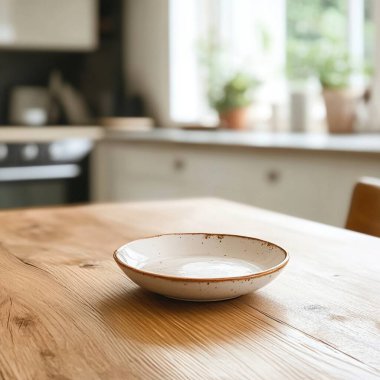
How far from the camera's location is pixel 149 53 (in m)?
4.07

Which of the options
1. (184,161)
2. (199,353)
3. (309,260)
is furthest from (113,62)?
(199,353)

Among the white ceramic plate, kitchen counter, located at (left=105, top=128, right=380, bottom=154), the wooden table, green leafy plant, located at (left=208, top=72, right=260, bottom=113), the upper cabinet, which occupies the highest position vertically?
the upper cabinet

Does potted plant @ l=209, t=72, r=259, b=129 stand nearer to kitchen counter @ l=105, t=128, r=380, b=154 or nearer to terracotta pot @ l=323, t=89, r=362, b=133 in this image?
kitchen counter @ l=105, t=128, r=380, b=154

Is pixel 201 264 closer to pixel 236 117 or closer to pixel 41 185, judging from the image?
pixel 236 117

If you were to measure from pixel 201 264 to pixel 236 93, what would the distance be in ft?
8.99

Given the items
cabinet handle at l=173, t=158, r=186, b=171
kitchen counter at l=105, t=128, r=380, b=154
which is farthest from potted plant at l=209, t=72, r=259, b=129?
cabinet handle at l=173, t=158, r=186, b=171

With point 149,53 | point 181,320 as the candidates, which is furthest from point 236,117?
point 181,320

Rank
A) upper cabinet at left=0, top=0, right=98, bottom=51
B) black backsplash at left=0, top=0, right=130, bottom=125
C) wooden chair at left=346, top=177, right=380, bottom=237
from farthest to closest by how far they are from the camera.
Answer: black backsplash at left=0, top=0, right=130, bottom=125, upper cabinet at left=0, top=0, right=98, bottom=51, wooden chair at left=346, top=177, right=380, bottom=237

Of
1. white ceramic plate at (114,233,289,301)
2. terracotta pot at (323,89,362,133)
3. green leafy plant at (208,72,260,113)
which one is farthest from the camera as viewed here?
green leafy plant at (208,72,260,113)

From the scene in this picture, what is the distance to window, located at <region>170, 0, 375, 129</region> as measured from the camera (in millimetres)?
3148

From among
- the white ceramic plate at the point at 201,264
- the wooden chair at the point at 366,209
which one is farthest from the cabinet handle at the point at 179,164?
the white ceramic plate at the point at 201,264

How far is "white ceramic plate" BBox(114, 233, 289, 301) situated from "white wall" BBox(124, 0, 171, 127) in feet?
10.3

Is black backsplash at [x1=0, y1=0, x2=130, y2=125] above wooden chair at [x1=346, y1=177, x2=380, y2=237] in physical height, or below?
above

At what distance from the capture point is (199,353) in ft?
1.90
